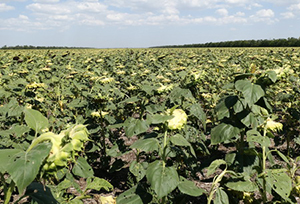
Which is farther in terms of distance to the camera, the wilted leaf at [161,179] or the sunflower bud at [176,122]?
the sunflower bud at [176,122]

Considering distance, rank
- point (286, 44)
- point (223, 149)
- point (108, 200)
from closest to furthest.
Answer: point (108, 200) → point (223, 149) → point (286, 44)

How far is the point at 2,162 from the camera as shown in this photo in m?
0.94

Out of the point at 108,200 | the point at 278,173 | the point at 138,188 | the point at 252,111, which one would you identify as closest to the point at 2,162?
the point at 108,200

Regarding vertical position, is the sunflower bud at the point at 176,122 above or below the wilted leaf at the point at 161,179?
above

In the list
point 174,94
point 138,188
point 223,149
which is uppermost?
point 174,94

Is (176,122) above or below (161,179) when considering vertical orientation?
above

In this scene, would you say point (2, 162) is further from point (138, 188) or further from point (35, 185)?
point (138, 188)

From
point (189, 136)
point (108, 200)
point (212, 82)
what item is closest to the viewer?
point (108, 200)

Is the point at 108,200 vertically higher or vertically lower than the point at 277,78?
lower

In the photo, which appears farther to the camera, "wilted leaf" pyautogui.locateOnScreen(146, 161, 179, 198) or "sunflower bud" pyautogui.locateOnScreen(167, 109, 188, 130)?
"sunflower bud" pyautogui.locateOnScreen(167, 109, 188, 130)

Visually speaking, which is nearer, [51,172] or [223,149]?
[51,172]

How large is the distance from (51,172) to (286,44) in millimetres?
47042

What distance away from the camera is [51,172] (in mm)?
934

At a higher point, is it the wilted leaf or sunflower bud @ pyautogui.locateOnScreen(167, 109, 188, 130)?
sunflower bud @ pyautogui.locateOnScreen(167, 109, 188, 130)
